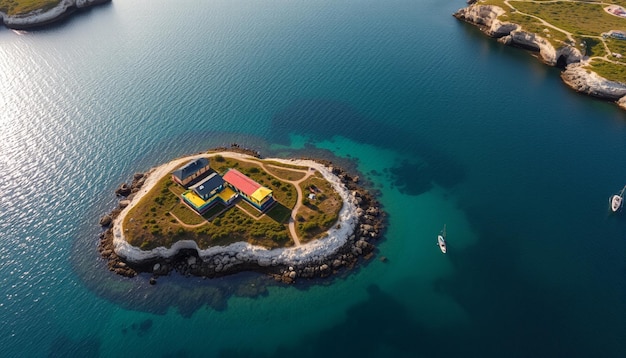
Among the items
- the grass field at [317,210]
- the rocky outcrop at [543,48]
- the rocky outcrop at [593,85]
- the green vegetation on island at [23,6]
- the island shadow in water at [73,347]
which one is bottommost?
the island shadow in water at [73,347]

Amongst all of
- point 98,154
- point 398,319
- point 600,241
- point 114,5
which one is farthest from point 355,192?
point 114,5

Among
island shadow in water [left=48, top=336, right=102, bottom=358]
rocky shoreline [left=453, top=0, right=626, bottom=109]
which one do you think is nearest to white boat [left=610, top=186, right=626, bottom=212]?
rocky shoreline [left=453, top=0, right=626, bottom=109]

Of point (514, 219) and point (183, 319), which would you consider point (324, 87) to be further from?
point (183, 319)

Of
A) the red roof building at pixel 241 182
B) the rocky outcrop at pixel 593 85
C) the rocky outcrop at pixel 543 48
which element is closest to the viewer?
the red roof building at pixel 241 182

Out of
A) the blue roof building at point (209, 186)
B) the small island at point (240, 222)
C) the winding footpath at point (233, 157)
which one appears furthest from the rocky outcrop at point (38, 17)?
the blue roof building at point (209, 186)

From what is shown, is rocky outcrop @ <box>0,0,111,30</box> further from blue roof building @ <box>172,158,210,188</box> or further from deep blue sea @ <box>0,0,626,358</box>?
blue roof building @ <box>172,158,210,188</box>

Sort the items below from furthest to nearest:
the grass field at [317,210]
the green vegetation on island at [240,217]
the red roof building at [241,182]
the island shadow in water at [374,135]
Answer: the island shadow in water at [374,135] → the red roof building at [241,182] → the grass field at [317,210] → the green vegetation on island at [240,217]

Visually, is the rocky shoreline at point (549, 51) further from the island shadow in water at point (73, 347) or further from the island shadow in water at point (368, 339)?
the island shadow in water at point (73, 347)
